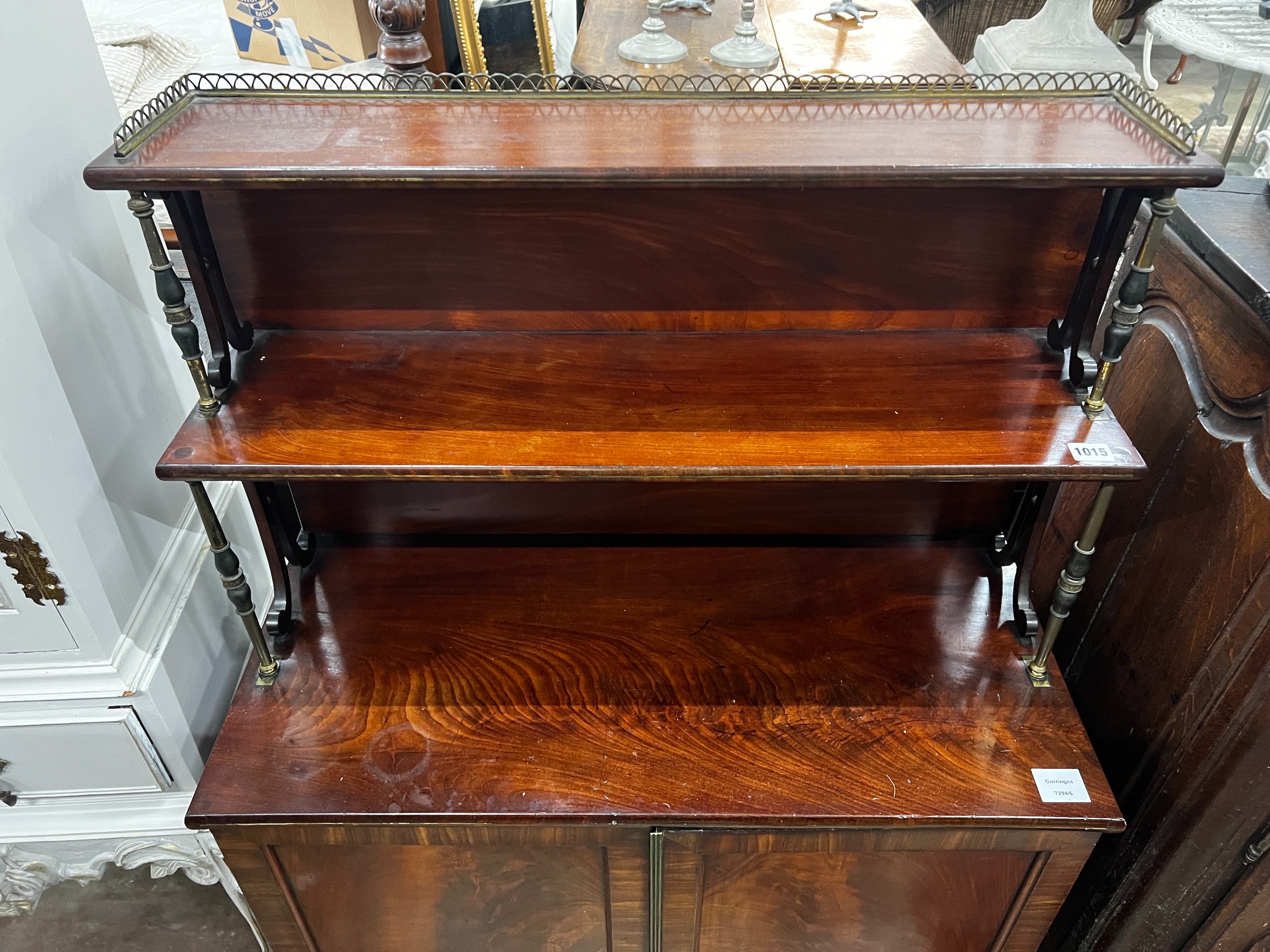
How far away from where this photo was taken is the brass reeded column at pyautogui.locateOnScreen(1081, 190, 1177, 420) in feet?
2.83

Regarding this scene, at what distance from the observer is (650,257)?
108 cm

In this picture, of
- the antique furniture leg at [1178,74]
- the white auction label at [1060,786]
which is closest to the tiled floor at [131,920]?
the white auction label at [1060,786]

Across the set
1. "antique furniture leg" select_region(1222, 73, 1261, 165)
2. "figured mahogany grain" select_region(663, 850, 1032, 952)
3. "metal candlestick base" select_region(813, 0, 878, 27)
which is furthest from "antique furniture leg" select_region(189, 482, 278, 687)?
"antique furniture leg" select_region(1222, 73, 1261, 165)

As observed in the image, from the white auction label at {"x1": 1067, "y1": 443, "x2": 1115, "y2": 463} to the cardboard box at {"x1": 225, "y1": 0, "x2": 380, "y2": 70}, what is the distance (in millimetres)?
1189

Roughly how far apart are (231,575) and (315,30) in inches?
40.7

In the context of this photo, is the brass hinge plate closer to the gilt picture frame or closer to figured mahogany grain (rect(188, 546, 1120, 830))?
figured mahogany grain (rect(188, 546, 1120, 830))

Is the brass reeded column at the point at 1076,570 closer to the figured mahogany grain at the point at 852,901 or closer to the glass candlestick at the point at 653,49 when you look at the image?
the figured mahogany grain at the point at 852,901

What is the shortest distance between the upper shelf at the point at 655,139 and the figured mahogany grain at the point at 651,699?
663mm

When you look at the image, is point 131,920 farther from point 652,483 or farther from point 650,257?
point 650,257

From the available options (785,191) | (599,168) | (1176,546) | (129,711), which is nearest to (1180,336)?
(1176,546)

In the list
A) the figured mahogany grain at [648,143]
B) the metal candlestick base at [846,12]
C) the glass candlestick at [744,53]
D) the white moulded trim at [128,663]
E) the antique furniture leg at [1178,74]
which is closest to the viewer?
the figured mahogany grain at [648,143]

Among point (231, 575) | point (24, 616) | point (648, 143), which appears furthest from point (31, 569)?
point (648, 143)

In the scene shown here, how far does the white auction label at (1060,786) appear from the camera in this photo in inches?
42.9

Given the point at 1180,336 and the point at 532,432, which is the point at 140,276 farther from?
the point at 1180,336
